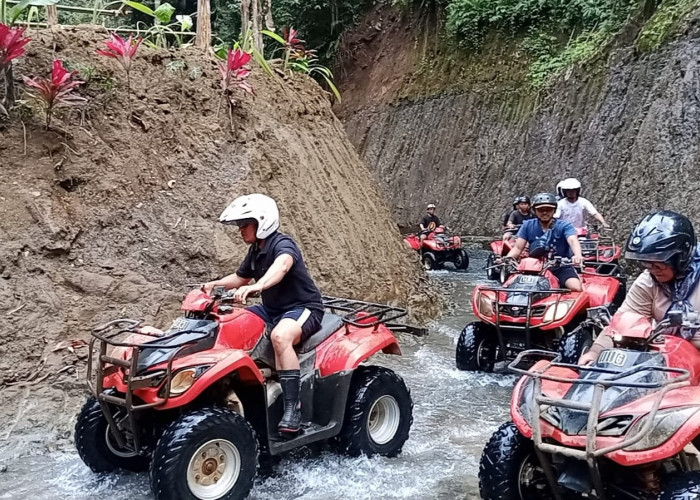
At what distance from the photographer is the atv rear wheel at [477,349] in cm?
845

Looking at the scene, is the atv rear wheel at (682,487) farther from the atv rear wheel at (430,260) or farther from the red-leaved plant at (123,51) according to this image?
the atv rear wheel at (430,260)

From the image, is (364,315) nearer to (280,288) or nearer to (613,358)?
(280,288)

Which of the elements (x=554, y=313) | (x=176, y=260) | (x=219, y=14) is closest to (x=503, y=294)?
(x=554, y=313)

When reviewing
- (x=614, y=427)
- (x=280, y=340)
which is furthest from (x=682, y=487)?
(x=280, y=340)

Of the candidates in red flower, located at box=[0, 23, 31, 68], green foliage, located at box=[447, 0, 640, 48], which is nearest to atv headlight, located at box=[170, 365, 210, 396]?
red flower, located at box=[0, 23, 31, 68]

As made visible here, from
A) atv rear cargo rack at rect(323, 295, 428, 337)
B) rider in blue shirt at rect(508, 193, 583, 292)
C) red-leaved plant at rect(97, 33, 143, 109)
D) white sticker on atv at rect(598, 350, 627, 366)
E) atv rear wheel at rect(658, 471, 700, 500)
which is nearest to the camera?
atv rear wheel at rect(658, 471, 700, 500)

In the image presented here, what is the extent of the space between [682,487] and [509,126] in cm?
2279

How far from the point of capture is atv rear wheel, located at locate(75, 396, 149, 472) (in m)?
5.18

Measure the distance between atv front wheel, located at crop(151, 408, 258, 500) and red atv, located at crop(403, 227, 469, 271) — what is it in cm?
1393

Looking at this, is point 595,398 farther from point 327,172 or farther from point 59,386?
point 327,172

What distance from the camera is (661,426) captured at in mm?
3463

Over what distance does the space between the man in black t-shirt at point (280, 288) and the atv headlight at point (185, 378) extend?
2.13 feet

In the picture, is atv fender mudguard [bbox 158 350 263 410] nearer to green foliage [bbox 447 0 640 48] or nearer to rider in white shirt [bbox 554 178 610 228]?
rider in white shirt [bbox 554 178 610 228]

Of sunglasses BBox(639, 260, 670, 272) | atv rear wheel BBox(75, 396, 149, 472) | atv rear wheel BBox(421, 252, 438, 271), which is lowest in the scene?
atv rear wheel BBox(421, 252, 438, 271)
